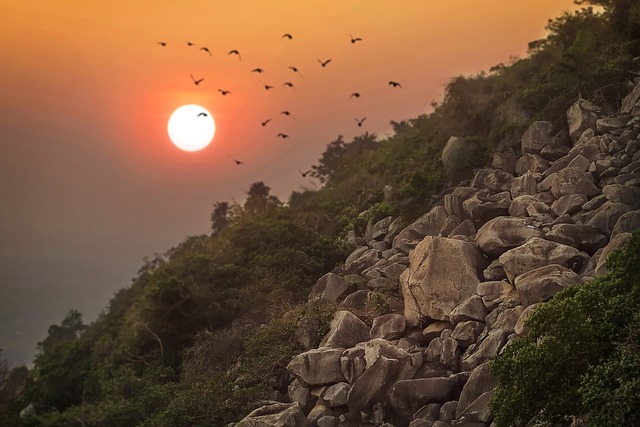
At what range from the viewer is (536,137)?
34.8 meters

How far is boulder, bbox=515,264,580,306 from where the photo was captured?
25.2 meters

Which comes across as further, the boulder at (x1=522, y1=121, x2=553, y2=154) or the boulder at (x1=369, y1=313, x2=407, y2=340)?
the boulder at (x1=522, y1=121, x2=553, y2=154)

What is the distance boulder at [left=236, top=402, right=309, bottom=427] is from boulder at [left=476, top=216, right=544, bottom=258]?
34.0ft

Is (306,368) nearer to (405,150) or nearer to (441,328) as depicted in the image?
(441,328)

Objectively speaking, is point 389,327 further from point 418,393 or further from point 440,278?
point 418,393

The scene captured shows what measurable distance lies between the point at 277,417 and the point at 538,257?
11661 mm

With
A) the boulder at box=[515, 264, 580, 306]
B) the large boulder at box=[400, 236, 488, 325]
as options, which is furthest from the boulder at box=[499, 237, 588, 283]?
the large boulder at box=[400, 236, 488, 325]

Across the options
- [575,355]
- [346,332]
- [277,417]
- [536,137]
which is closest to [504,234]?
[536,137]

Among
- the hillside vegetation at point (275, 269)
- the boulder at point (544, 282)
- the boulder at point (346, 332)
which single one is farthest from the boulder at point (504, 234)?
the boulder at point (346, 332)

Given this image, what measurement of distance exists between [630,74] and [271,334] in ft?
71.4

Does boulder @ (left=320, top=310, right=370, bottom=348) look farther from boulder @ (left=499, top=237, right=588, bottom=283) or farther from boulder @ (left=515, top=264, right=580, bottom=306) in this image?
boulder @ (left=515, top=264, right=580, bottom=306)

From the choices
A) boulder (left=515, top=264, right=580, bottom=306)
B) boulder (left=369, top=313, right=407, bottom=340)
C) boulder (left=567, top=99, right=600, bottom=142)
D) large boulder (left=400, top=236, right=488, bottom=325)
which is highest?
boulder (left=567, top=99, right=600, bottom=142)

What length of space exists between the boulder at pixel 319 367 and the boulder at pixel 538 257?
751cm

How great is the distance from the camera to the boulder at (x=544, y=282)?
2525cm
